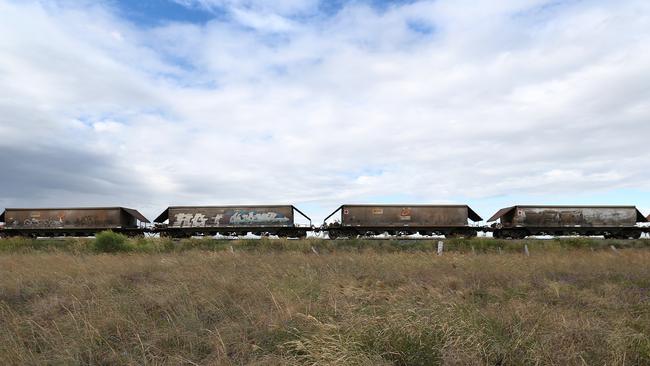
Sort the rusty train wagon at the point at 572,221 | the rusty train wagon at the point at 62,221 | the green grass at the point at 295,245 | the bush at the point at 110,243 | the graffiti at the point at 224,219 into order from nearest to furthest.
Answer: the bush at the point at 110,243
the green grass at the point at 295,245
the rusty train wagon at the point at 572,221
the graffiti at the point at 224,219
the rusty train wagon at the point at 62,221

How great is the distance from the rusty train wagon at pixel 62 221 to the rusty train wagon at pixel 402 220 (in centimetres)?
1684

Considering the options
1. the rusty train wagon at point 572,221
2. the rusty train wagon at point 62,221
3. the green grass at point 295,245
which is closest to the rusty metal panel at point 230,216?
the rusty train wagon at point 62,221

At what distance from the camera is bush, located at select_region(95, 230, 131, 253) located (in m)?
19.5

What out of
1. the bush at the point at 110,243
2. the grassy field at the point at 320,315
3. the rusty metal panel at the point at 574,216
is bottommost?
the grassy field at the point at 320,315

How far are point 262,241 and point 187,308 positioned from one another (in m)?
16.4

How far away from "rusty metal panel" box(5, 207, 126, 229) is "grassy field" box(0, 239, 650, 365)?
911 inches

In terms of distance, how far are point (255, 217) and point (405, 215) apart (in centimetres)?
1148

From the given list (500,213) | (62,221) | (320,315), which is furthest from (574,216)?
(62,221)

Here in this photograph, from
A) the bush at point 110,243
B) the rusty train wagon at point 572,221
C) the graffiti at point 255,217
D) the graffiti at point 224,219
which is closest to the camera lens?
the bush at point 110,243

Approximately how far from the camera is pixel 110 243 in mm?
20000

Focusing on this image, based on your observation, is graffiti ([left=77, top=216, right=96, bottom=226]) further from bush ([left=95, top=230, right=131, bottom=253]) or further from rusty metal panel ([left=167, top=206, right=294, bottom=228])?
bush ([left=95, top=230, right=131, bottom=253])

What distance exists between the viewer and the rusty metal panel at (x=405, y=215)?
30719 millimetres

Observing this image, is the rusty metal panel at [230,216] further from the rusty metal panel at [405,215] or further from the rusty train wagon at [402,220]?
the rusty metal panel at [405,215]

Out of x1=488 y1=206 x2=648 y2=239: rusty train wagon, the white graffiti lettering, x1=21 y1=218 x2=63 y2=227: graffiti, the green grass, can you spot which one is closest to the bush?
the green grass
